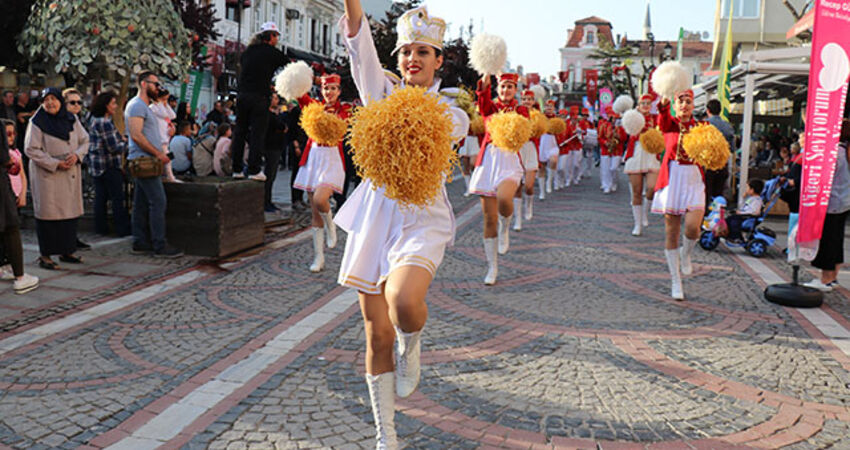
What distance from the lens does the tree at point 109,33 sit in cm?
1104

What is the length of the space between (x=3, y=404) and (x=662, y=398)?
370cm

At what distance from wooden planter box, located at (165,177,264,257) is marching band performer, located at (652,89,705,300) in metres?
4.68

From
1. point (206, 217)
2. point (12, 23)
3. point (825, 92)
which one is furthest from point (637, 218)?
point (12, 23)

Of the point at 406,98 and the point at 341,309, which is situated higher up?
the point at 406,98

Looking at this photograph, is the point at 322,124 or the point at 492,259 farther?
the point at 322,124

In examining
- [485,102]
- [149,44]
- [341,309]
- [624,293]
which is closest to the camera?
[341,309]

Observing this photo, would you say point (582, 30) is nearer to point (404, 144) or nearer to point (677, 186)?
point (677, 186)

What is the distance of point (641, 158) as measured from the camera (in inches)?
449

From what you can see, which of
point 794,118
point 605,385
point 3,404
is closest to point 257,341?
point 3,404

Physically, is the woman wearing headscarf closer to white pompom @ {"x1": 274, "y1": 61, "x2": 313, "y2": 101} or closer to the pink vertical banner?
white pompom @ {"x1": 274, "y1": 61, "x2": 313, "y2": 101}

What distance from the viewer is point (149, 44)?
11531 millimetres

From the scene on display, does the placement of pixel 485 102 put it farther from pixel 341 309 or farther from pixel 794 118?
pixel 794 118

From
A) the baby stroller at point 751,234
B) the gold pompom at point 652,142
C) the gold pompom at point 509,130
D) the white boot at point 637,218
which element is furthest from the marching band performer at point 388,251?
the white boot at point 637,218

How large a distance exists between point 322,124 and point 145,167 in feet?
6.60
